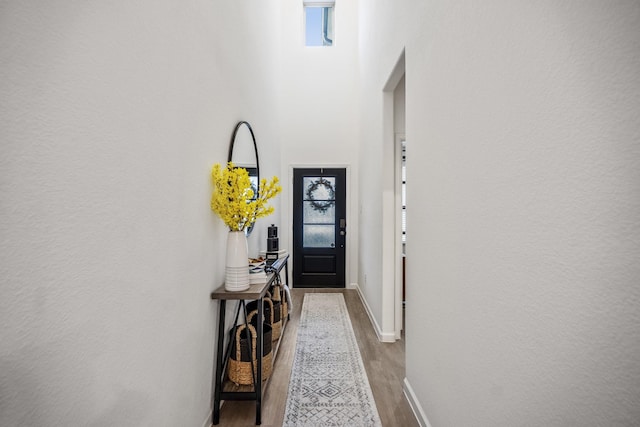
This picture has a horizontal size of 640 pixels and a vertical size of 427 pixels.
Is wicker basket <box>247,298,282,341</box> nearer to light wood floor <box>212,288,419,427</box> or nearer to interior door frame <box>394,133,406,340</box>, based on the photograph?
light wood floor <box>212,288,419,427</box>

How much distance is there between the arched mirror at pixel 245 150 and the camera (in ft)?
7.83

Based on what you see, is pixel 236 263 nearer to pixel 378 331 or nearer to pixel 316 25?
pixel 378 331

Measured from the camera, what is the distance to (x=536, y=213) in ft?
Result: 2.76

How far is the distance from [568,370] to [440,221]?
0.89 m

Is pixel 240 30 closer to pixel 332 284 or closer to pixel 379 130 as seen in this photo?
pixel 379 130

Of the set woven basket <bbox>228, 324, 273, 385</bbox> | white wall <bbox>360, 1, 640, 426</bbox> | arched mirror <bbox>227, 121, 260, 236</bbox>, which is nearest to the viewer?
white wall <bbox>360, 1, 640, 426</bbox>

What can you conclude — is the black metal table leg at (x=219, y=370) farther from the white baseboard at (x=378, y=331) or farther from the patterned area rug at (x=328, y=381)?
the white baseboard at (x=378, y=331)

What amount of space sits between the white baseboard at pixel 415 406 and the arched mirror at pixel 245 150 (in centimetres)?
150

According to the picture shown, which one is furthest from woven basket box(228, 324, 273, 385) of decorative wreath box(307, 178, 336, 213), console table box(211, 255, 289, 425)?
decorative wreath box(307, 178, 336, 213)

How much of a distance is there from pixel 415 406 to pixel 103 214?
6.43 ft

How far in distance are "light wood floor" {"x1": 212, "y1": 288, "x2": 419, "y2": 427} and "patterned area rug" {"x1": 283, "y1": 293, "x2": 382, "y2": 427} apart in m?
0.05

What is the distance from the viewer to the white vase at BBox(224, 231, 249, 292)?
1888 mm

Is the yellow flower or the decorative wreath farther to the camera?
the decorative wreath

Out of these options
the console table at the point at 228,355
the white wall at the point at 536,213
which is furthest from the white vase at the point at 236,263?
the white wall at the point at 536,213
